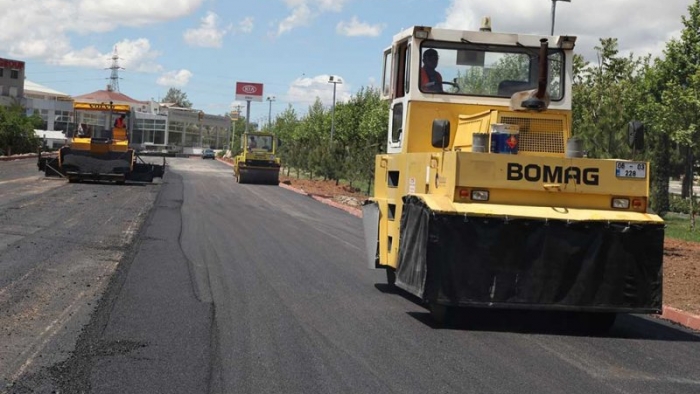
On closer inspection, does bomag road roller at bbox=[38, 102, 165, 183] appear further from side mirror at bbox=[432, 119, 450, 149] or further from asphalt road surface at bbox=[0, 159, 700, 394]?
side mirror at bbox=[432, 119, 450, 149]

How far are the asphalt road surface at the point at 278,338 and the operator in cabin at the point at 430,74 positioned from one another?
8.34 ft

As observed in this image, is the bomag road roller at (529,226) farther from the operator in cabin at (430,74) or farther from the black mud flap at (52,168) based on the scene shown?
the black mud flap at (52,168)

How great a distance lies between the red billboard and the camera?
12481 cm

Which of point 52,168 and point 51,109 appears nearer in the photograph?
point 52,168

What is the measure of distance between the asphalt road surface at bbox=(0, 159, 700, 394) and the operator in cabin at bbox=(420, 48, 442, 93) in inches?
100

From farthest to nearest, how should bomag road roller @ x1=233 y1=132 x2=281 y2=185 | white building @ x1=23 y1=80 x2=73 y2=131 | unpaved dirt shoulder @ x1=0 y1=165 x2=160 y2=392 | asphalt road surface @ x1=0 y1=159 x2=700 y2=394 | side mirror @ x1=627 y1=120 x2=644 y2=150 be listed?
1. white building @ x1=23 y1=80 x2=73 y2=131
2. bomag road roller @ x1=233 y1=132 x2=281 y2=185
3. side mirror @ x1=627 y1=120 x2=644 y2=150
4. unpaved dirt shoulder @ x1=0 y1=165 x2=160 y2=392
5. asphalt road surface @ x1=0 y1=159 x2=700 y2=394

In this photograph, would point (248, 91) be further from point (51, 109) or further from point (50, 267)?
point (50, 267)

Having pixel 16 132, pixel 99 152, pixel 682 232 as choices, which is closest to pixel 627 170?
pixel 682 232

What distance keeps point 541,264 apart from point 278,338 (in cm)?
262

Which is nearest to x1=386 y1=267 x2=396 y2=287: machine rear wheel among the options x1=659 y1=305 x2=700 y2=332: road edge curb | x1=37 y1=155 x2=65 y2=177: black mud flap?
x1=659 y1=305 x2=700 y2=332: road edge curb

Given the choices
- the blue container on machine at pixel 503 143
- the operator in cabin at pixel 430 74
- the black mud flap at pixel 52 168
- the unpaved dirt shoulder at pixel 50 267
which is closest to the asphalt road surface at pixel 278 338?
the unpaved dirt shoulder at pixel 50 267

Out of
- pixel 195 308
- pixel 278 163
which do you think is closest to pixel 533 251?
pixel 195 308

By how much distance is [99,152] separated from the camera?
30594mm

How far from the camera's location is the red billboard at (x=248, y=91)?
125 meters
